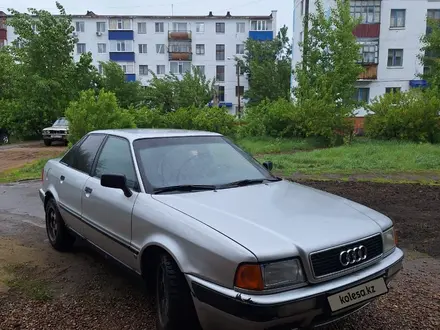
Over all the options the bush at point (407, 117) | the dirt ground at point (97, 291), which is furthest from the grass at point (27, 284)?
the bush at point (407, 117)

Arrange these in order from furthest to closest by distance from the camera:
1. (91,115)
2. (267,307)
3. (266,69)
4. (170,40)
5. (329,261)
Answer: (170,40) → (266,69) → (91,115) → (329,261) → (267,307)

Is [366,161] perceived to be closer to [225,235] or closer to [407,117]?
[407,117]

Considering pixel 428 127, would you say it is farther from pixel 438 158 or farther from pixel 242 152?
pixel 242 152

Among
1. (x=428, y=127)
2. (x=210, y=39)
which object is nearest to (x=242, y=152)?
(x=428, y=127)

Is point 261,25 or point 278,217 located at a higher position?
point 261,25

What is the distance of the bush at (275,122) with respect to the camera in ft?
57.7

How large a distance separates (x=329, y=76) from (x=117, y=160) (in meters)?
14.5

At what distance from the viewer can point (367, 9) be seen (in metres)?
32.6

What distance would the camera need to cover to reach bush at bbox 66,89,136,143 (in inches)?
489

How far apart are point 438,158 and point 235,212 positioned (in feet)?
35.3

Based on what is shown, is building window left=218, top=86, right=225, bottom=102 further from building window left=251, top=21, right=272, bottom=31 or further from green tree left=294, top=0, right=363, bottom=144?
green tree left=294, top=0, right=363, bottom=144

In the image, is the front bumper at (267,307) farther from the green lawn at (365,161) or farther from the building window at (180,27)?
the building window at (180,27)

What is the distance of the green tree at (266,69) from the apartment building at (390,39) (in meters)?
11.0

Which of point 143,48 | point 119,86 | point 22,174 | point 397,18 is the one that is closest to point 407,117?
point 22,174
